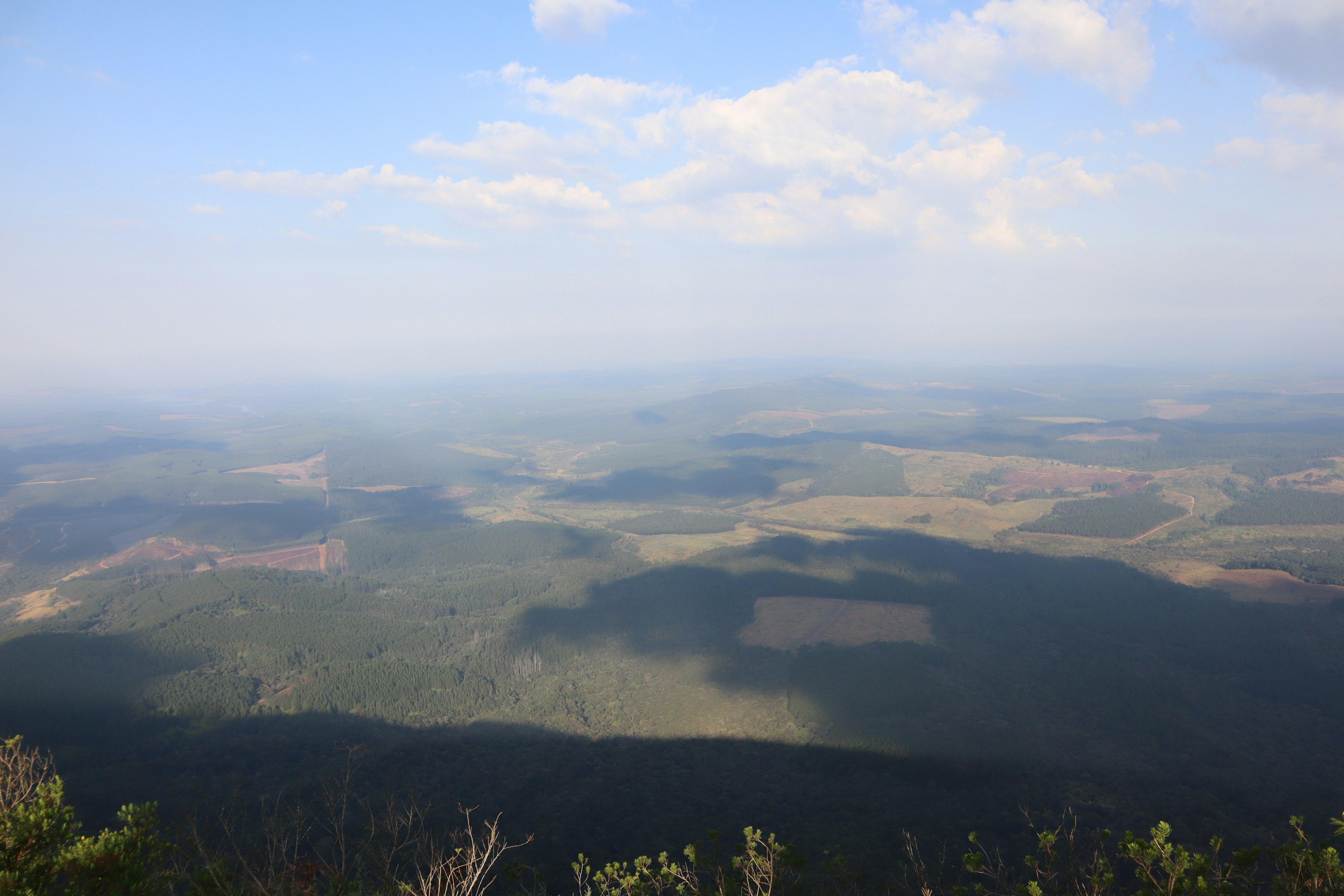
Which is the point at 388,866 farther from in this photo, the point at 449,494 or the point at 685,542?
the point at 449,494

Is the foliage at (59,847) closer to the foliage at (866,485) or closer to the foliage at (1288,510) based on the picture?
the foliage at (866,485)

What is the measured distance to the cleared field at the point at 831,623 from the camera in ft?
276

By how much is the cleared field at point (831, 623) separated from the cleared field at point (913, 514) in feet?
162

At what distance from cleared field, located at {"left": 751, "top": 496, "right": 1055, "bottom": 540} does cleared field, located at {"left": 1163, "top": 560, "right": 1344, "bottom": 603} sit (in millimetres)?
36433

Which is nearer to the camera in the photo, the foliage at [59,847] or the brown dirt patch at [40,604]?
the foliage at [59,847]

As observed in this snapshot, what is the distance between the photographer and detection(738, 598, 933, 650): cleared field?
276 feet

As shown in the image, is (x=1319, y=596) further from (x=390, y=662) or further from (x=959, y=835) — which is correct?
(x=390, y=662)

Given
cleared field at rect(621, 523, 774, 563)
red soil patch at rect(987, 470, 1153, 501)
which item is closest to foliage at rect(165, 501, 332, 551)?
cleared field at rect(621, 523, 774, 563)

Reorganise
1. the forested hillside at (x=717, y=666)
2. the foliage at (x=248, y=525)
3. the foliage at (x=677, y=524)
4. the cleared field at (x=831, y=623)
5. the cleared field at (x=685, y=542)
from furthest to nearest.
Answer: the foliage at (x=677, y=524)
the foliage at (x=248, y=525)
the cleared field at (x=685, y=542)
the cleared field at (x=831, y=623)
the forested hillside at (x=717, y=666)

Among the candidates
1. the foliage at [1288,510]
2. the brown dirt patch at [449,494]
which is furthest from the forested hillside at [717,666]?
the brown dirt patch at [449,494]

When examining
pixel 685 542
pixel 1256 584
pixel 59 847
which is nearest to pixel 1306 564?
pixel 1256 584

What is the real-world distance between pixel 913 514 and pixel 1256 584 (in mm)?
67211

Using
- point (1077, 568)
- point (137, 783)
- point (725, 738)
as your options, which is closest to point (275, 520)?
point (137, 783)

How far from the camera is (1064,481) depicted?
7032 inches
